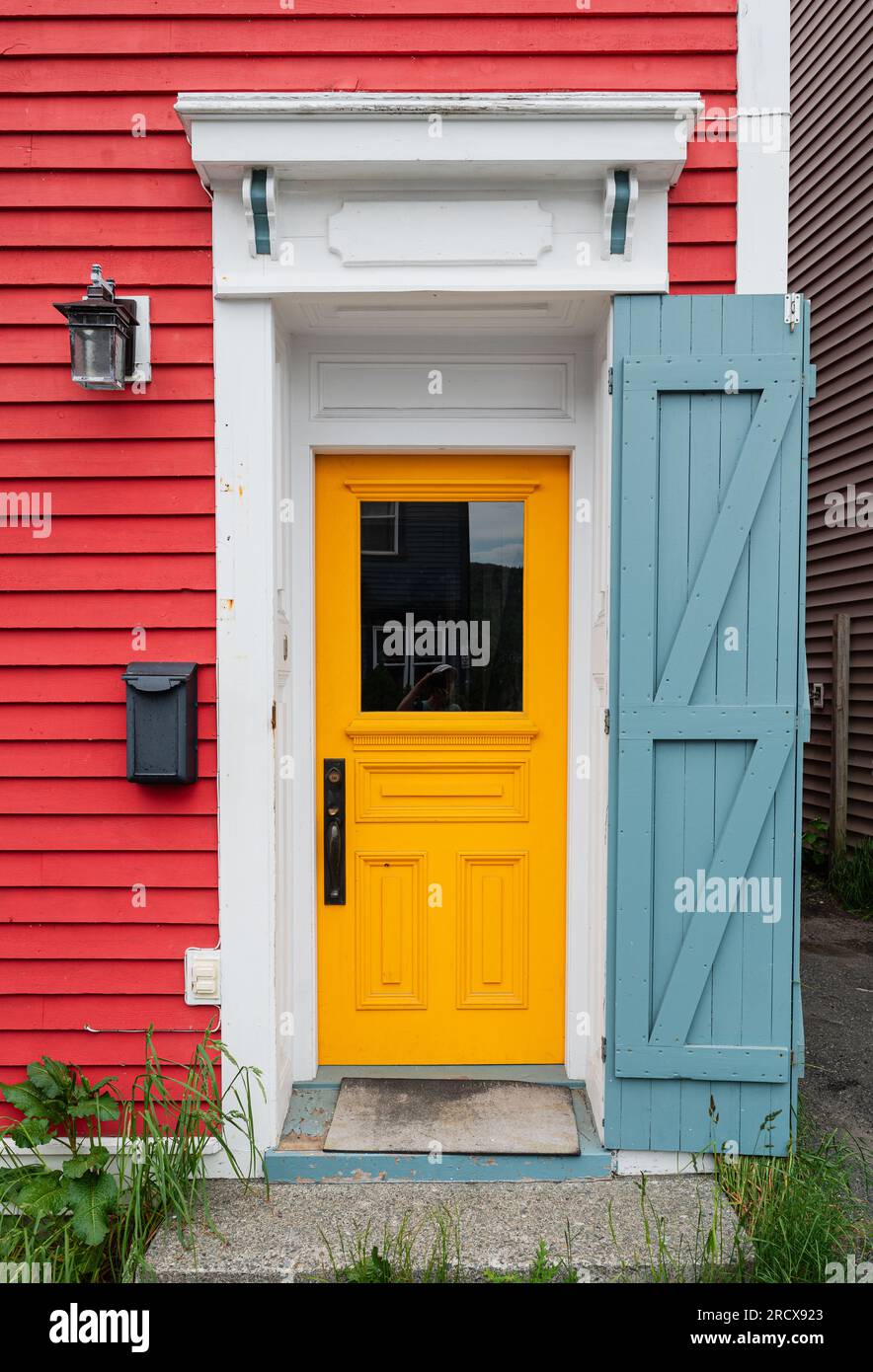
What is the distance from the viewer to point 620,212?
2.79 metres

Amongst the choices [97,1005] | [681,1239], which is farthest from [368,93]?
[681,1239]

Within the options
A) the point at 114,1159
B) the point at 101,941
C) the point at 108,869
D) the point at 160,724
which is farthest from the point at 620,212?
the point at 114,1159

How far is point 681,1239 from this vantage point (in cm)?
255

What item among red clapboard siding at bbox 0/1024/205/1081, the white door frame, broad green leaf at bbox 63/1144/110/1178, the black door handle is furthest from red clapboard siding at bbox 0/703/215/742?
broad green leaf at bbox 63/1144/110/1178

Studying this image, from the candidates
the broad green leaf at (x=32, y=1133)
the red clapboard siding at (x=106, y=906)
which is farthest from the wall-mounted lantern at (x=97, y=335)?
the broad green leaf at (x=32, y=1133)

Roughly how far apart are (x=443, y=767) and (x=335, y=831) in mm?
474

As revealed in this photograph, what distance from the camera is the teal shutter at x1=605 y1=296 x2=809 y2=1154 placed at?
2.80 metres

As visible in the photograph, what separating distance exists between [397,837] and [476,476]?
1.40 metres

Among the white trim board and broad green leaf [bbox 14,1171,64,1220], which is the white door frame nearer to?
the white trim board

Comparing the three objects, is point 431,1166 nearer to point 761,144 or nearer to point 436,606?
point 436,606

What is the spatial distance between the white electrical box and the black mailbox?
2.00ft

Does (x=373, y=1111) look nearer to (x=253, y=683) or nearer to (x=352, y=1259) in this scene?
(x=352, y=1259)

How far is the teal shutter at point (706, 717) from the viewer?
110 inches

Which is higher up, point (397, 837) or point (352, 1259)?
point (397, 837)
